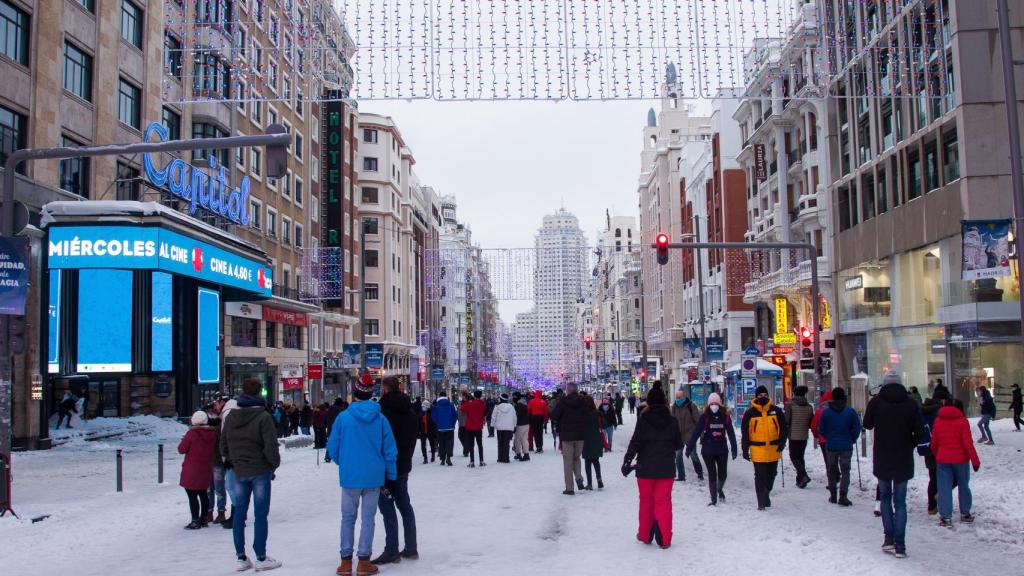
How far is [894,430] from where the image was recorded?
999 centimetres

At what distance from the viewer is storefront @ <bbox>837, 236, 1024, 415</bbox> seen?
31484 mm

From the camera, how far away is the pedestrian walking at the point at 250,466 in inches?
365

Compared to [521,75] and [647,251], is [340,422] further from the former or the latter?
[647,251]

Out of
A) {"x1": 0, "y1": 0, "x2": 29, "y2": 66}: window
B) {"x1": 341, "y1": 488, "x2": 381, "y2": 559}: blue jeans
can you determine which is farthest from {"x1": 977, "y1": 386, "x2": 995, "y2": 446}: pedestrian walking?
{"x1": 0, "y1": 0, "x2": 29, "y2": 66}: window

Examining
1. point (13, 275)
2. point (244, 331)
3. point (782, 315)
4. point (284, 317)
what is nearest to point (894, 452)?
point (13, 275)

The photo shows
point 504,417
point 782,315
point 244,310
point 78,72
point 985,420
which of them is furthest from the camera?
point 782,315

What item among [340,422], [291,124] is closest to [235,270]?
[291,124]

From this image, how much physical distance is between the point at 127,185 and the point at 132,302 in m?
5.31

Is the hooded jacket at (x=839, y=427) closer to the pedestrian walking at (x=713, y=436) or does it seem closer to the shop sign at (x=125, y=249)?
the pedestrian walking at (x=713, y=436)

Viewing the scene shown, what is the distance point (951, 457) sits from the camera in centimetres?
1159

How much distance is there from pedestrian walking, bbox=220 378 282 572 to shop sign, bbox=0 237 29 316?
631 cm

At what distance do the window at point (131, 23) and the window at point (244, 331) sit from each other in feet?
44.2

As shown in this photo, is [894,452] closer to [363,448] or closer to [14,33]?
[363,448]

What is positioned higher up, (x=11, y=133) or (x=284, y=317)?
(x=11, y=133)
